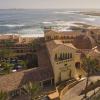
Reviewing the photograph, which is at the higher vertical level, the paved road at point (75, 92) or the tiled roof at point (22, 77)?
the tiled roof at point (22, 77)

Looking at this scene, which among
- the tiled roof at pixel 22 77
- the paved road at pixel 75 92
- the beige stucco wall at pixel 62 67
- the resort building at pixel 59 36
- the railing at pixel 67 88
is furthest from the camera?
the resort building at pixel 59 36

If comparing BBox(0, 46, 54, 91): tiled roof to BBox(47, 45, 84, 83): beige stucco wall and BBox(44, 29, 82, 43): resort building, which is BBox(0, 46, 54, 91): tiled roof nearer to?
BBox(47, 45, 84, 83): beige stucco wall

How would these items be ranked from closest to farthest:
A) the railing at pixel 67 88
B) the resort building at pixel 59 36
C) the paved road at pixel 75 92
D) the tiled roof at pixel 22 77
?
the paved road at pixel 75 92, the railing at pixel 67 88, the tiled roof at pixel 22 77, the resort building at pixel 59 36

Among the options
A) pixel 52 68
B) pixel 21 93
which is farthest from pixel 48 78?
pixel 21 93

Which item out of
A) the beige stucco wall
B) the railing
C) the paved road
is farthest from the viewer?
the beige stucco wall

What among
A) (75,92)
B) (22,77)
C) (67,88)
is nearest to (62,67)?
(67,88)

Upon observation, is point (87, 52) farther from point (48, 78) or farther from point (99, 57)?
point (48, 78)

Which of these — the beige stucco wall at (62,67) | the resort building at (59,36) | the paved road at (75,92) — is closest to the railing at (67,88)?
the paved road at (75,92)

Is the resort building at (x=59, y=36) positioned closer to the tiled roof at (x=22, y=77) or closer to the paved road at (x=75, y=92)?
the tiled roof at (x=22, y=77)

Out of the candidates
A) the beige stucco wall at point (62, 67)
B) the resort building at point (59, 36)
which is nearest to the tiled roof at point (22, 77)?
the beige stucco wall at point (62, 67)

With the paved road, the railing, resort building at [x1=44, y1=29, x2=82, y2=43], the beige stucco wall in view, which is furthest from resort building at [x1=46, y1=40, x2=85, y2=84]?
resort building at [x1=44, y1=29, x2=82, y2=43]

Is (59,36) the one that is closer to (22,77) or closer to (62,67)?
(62,67)

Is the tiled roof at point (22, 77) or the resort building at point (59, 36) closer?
the tiled roof at point (22, 77)
